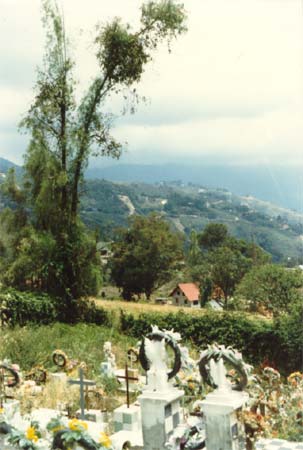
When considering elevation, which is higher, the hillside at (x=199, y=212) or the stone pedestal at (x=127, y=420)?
the hillside at (x=199, y=212)

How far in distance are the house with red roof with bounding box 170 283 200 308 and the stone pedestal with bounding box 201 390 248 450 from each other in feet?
39.4

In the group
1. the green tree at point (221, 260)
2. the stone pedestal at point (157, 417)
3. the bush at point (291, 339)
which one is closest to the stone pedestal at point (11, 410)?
the stone pedestal at point (157, 417)

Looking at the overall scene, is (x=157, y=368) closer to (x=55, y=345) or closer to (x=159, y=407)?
(x=159, y=407)

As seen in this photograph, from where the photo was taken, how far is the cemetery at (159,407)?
6.55 meters

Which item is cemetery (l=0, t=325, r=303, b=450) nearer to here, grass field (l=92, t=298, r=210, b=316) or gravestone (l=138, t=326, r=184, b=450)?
gravestone (l=138, t=326, r=184, b=450)

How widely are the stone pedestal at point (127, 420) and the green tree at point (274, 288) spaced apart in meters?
6.64

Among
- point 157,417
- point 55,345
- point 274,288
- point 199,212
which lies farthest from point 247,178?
point 199,212

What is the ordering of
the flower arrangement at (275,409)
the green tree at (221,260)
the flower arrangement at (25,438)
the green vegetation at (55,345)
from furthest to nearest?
the green tree at (221,260)
the green vegetation at (55,345)
the flower arrangement at (275,409)
the flower arrangement at (25,438)

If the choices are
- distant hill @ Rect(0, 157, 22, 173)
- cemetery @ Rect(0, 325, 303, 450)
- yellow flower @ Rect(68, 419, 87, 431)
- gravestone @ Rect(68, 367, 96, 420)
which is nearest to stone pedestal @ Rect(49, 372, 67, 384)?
cemetery @ Rect(0, 325, 303, 450)

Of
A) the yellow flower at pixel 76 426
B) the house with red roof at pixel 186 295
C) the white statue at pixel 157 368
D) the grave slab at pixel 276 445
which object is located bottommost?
the grave slab at pixel 276 445

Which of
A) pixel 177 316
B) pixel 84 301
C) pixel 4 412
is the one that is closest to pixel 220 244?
pixel 84 301

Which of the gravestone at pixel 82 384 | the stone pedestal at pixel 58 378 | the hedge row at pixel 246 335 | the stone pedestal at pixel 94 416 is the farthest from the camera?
the hedge row at pixel 246 335

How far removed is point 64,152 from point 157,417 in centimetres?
1299

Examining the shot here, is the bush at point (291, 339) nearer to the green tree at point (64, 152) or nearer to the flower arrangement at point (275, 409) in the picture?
the flower arrangement at point (275, 409)
